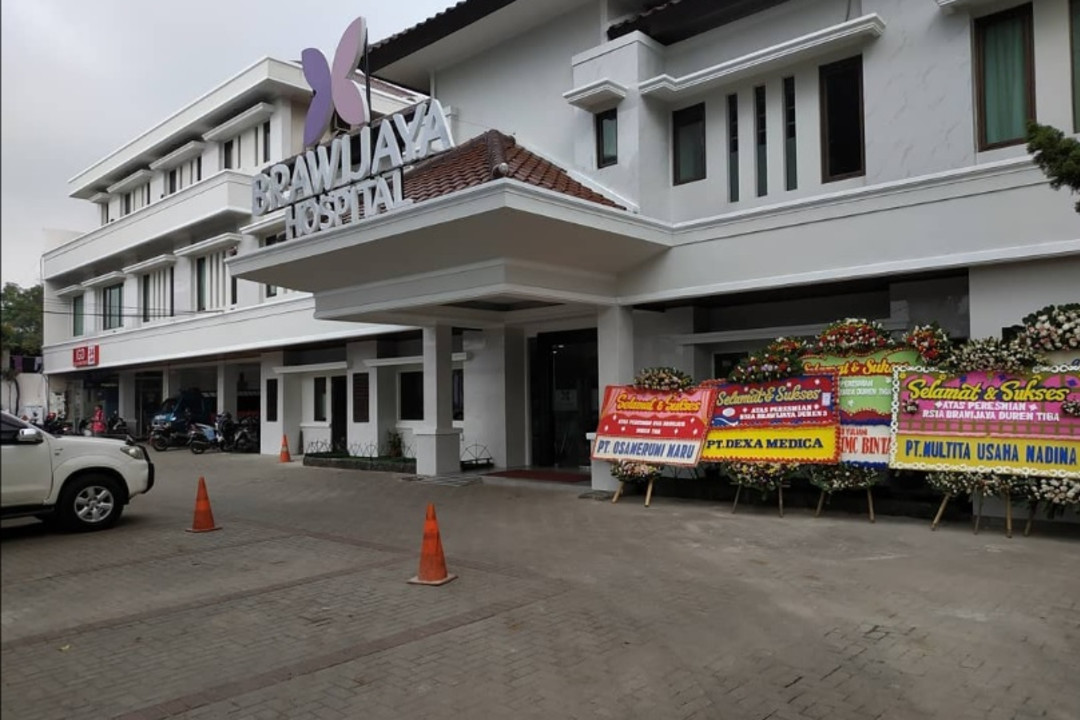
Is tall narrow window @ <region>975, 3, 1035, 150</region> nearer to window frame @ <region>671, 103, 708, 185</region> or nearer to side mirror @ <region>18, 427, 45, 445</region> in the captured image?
window frame @ <region>671, 103, 708, 185</region>

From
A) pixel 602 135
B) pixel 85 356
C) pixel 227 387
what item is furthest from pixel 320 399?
pixel 85 356

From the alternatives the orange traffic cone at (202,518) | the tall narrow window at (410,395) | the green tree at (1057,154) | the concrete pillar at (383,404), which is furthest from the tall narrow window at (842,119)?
A: the concrete pillar at (383,404)

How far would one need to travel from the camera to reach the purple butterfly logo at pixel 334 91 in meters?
11.5

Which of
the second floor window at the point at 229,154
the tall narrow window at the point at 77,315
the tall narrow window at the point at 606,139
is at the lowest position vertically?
the tall narrow window at the point at 77,315

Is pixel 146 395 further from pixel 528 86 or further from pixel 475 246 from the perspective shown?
pixel 475 246

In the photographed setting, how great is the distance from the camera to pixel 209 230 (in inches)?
976

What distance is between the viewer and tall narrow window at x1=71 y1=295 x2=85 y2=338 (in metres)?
30.9

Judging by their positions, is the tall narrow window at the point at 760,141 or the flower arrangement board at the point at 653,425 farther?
the tall narrow window at the point at 760,141

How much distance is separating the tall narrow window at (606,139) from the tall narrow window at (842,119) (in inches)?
134

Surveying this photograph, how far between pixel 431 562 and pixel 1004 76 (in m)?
9.16

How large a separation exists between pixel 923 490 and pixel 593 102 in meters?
7.68

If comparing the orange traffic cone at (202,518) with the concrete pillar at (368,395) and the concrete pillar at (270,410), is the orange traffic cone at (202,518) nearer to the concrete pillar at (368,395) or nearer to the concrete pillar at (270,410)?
the concrete pillar at (368,395)

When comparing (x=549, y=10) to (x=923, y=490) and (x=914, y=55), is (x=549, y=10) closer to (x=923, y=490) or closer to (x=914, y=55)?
(x=914, y=55)

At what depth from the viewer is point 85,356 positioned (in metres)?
29.6
